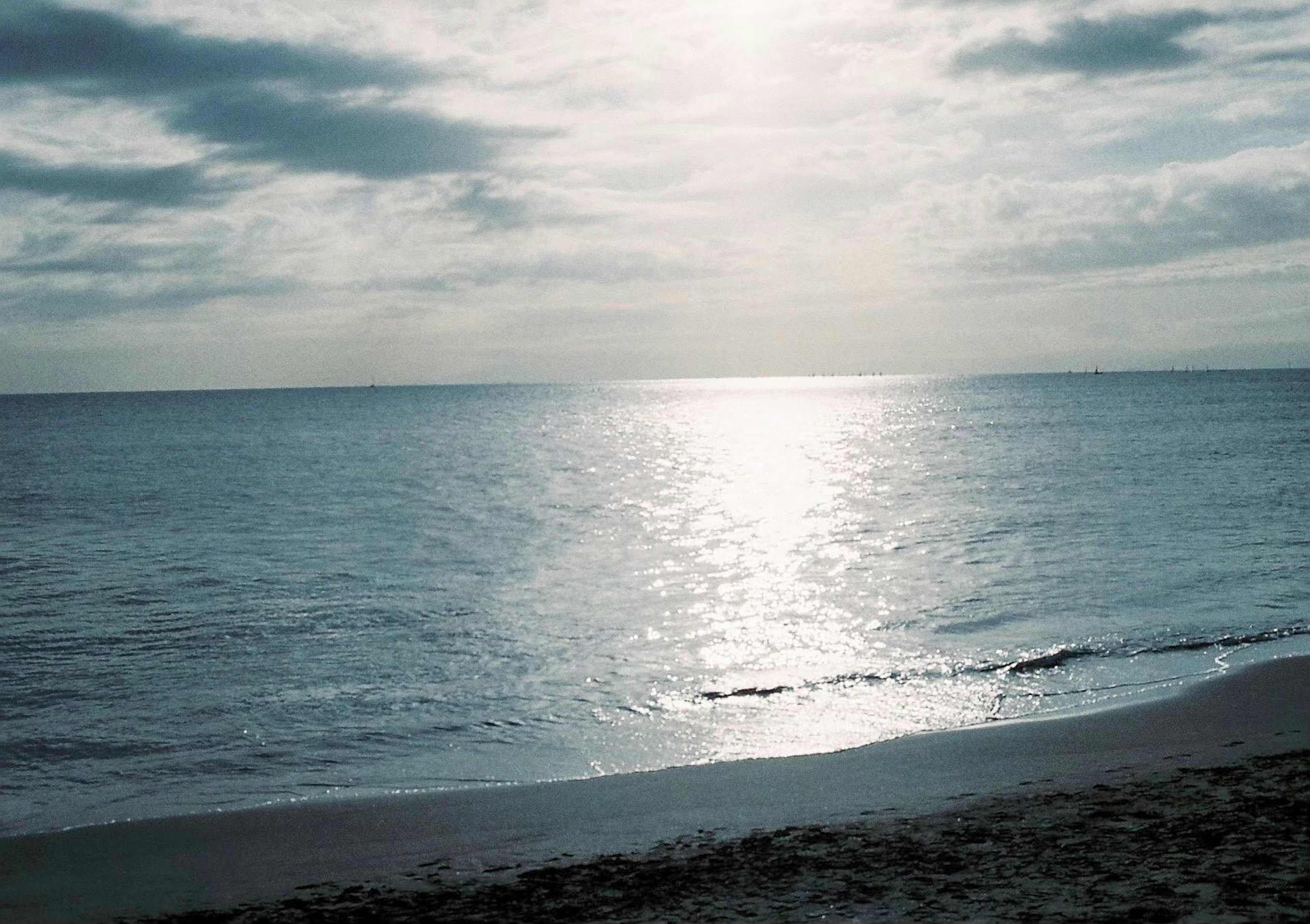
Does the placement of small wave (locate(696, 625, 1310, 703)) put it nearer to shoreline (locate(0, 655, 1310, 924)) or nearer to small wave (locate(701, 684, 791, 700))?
small wave (locate(701, 684, 791, 700))

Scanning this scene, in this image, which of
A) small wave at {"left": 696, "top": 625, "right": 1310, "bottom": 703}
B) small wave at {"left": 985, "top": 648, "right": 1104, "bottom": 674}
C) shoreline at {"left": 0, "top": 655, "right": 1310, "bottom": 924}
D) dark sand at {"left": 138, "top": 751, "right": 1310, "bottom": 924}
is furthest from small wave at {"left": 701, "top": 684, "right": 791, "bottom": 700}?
dark sand at {"left": 138, "top": 751, "right": 1310, "bottom": 924}

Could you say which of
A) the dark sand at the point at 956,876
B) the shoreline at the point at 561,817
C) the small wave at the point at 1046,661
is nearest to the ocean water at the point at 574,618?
the small wave at the point at 1046,661

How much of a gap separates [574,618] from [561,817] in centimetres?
1142

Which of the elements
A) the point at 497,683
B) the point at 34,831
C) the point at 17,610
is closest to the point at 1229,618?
the point at 497,683

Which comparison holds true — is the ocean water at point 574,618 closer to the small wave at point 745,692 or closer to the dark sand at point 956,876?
the small wave at point 745,692

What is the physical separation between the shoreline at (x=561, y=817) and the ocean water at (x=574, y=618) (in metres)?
0.70

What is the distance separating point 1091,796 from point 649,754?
16.3ft

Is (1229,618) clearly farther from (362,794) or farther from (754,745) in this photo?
(362,794)

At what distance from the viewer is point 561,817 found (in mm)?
11312

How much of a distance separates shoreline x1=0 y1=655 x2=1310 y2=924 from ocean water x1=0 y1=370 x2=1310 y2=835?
0.70 m

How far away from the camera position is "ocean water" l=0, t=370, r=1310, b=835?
1412cm

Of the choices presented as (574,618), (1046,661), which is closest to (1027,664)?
(1046,661)

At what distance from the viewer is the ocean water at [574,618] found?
14.1 metres

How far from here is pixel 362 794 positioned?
40.4 feet
